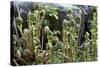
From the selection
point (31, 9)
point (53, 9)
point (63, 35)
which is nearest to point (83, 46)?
point (63, 35)

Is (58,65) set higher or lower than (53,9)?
lower

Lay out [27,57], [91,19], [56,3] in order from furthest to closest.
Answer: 1. [91,19]
2. [56,3]
3. [27,57]

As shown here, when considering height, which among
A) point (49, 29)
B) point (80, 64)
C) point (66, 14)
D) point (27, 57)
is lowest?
point (80, 64)

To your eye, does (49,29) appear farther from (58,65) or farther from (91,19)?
(91,19)

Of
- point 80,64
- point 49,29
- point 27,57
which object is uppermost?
point 49,29

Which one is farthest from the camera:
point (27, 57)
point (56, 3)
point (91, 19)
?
point (91, 19)

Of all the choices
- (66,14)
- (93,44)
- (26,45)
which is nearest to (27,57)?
(26,45)

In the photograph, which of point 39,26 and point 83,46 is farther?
point 83,46

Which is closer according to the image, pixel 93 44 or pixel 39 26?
pixel 39 26

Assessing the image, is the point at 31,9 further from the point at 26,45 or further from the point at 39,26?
the point at 26,45
